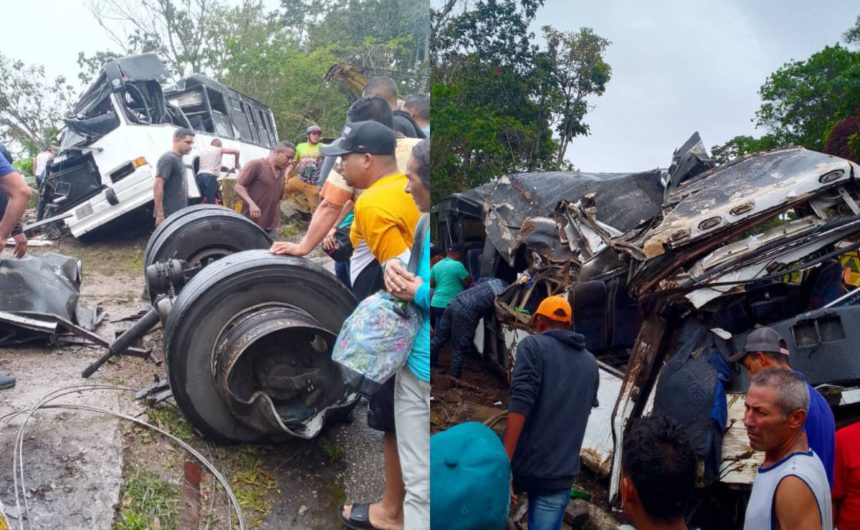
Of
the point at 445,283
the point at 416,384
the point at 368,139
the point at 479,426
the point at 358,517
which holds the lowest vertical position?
the point at 358,517

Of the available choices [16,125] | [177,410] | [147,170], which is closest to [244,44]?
[147,170]

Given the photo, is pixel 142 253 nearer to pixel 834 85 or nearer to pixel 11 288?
pixel 11 288

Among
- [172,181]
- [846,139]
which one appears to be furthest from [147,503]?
[846,139]

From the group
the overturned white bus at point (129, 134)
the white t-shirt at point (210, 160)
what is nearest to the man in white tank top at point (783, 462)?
the overturned white bus at point (129, 134)

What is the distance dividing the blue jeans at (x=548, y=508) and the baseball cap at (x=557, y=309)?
0.41 m

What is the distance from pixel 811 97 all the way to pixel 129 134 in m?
2.03

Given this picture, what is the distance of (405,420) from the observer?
1518 mm

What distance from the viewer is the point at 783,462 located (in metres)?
1.32

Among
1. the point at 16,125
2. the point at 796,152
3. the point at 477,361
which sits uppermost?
the point at 16,125

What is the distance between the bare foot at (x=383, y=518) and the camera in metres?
1.55

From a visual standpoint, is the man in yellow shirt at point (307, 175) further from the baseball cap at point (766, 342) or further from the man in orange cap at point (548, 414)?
the baseball cap at point (766, 342)

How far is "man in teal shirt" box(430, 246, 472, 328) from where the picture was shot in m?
1.46

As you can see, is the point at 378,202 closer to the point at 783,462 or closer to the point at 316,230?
the point at 316,230

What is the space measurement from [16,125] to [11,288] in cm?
59
